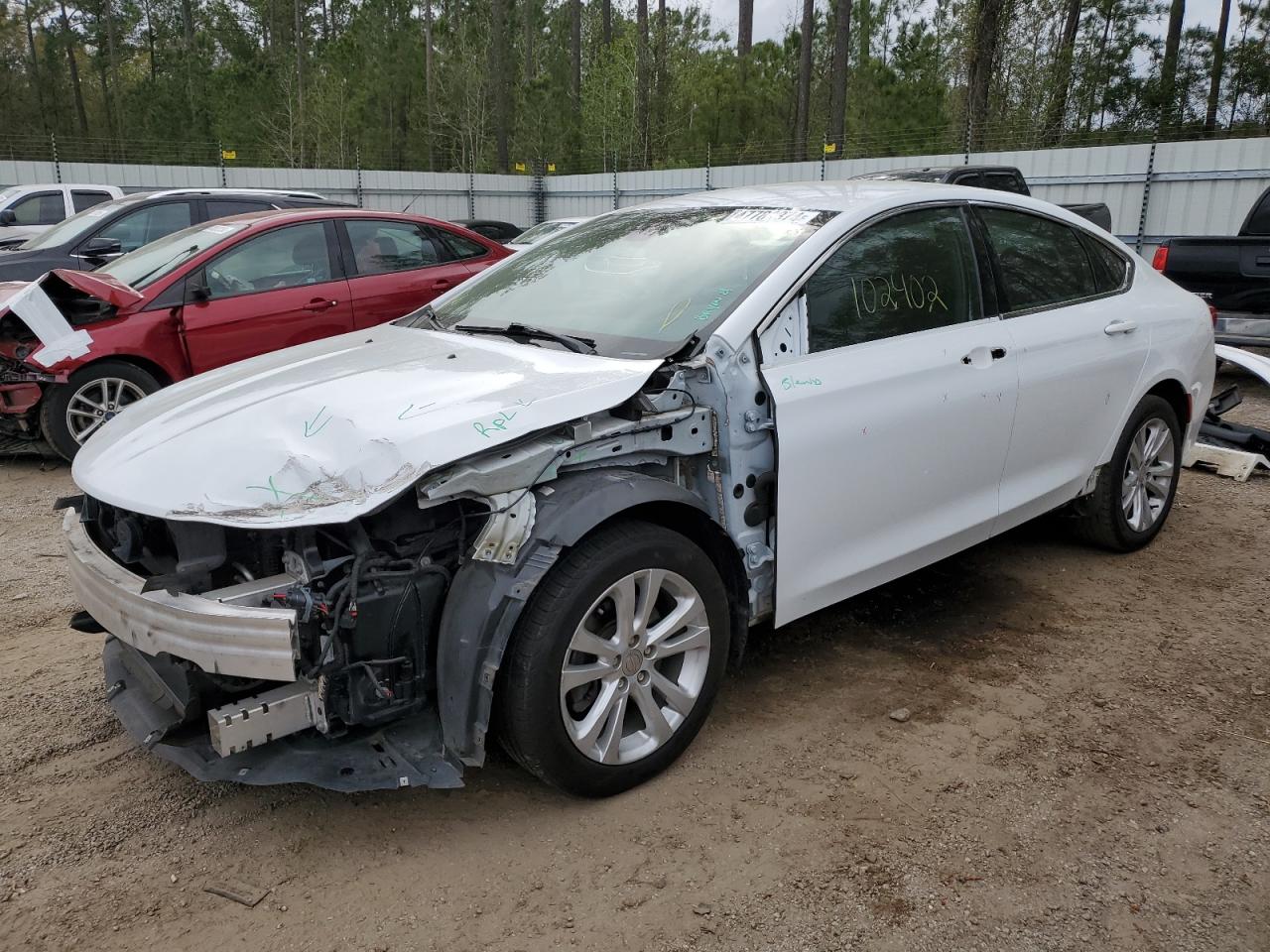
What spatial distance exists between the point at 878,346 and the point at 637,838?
1.80m

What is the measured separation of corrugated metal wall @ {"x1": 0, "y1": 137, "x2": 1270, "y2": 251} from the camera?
14.4 m

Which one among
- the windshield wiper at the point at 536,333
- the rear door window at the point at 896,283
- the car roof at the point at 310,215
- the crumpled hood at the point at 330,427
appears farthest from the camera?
the car roof at the point at 310,215

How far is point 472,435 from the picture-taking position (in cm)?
253

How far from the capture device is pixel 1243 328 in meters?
8.41

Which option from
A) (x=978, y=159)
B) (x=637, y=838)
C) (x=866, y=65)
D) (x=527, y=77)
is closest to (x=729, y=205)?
(x=637, y=838)

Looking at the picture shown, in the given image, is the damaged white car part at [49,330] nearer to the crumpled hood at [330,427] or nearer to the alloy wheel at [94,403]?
the alloy wheel at [94,403]

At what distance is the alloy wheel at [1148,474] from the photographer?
4621 mm

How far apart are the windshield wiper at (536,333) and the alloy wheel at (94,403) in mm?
3854

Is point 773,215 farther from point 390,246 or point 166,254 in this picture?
point 166,254

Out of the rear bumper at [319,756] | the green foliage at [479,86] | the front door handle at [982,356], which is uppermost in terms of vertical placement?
the green foliage at [479,86]

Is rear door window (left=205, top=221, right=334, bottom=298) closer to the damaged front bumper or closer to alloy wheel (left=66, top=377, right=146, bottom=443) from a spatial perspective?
alloy wheel (left=66, top=377, right=146, bottom=443)

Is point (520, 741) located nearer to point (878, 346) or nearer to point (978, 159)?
point (878, 346)

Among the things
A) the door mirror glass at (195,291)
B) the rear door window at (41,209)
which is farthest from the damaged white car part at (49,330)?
the rear door window at (41,209)

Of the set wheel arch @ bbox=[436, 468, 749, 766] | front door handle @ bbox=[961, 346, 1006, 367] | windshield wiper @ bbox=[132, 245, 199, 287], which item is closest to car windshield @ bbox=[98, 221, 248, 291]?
windshield wiper @ bbox=[132, 245, 199, 287]
